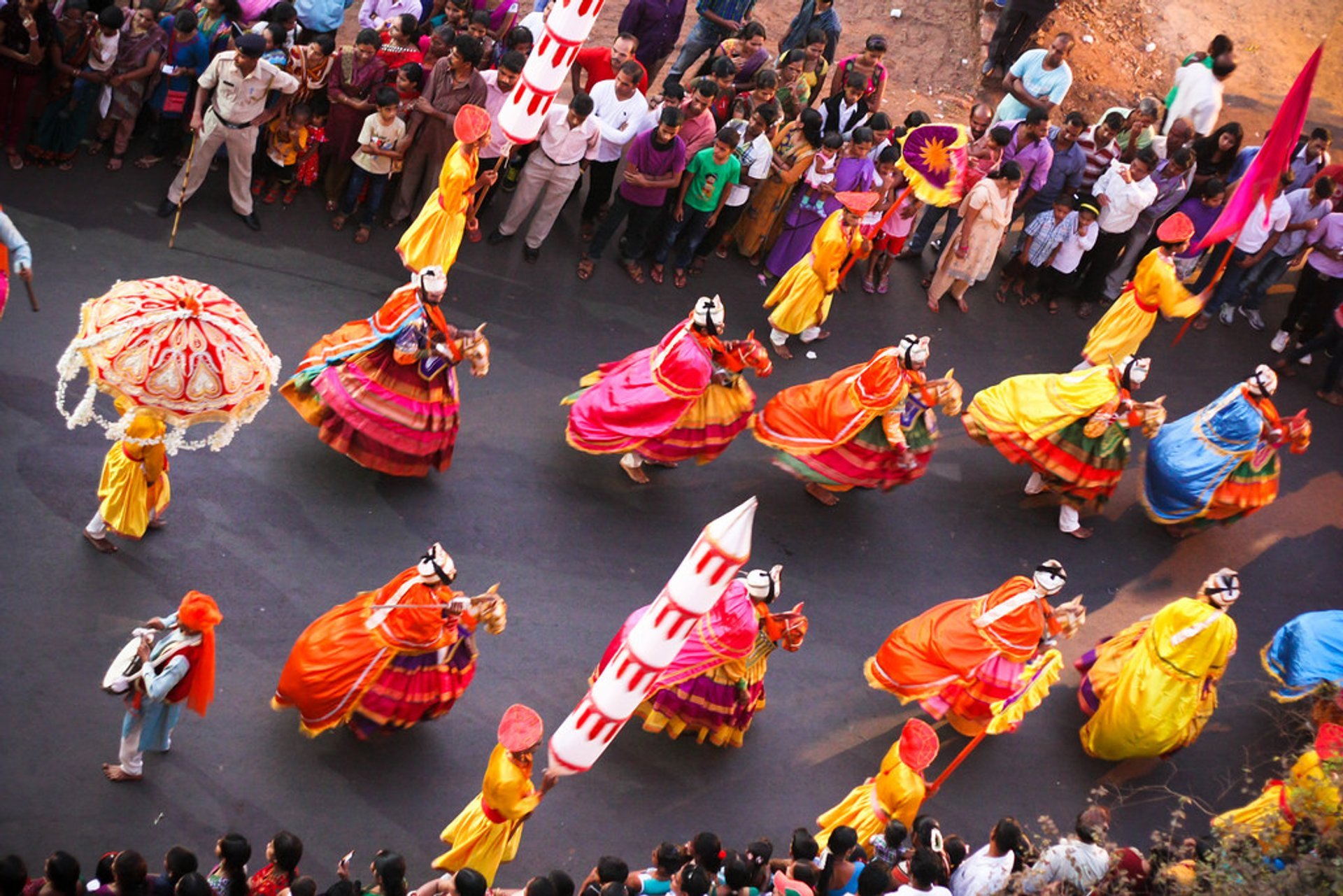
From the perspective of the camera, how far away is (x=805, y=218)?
37.3 feet

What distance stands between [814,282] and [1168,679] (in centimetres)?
383

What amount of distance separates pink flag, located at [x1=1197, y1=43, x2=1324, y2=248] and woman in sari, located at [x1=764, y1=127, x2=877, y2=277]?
2.54 meters

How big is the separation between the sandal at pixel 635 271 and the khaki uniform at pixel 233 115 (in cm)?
279

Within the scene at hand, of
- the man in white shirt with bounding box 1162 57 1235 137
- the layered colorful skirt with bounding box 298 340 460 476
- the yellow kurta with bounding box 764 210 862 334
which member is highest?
the man in white shirt with bounding box 1162 57 1235 137

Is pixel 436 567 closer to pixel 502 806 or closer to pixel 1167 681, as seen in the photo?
pixel 502 806

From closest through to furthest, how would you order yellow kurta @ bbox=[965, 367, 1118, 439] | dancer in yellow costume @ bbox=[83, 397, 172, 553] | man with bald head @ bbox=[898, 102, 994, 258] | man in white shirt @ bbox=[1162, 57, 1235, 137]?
dancer in yellow costume @ bbox=[83, 397, 172, 553], yellow kurta @ bbox=[965, 367, 1118, 439], man with bald head @ bbox=[898, 102, 994, 258], man in white shirt @ bbox=[1162, 57, 1235, 137]

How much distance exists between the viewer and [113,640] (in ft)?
25.4

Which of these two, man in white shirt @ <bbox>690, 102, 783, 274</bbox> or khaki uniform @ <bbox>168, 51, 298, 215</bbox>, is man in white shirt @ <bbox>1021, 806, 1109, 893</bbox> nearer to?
man in white shirt @ <bbox>690, 102, 783, 274</bbox>

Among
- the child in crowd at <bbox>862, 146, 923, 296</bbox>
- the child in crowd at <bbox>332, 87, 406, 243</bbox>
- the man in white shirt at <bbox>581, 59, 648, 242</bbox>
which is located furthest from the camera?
the child in crowd at <bbox>862, 146, 923, 296</bbox>

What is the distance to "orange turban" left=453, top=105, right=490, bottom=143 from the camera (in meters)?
9.38

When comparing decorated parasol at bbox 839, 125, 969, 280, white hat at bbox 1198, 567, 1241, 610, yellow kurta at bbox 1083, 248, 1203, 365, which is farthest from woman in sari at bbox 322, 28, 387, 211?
white hat at bbox 1198, 567, 1241, 610

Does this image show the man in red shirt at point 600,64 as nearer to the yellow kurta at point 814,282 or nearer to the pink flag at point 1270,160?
the yellow kurta at point 814,282

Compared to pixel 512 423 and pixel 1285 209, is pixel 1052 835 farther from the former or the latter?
pixel 1285 209


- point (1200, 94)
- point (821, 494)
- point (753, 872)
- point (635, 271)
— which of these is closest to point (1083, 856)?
point (753, 872)
